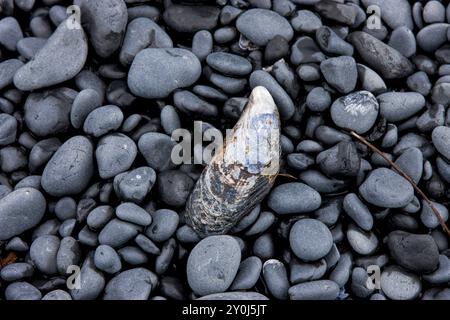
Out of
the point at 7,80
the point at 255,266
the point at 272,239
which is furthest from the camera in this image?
the point at 7,80

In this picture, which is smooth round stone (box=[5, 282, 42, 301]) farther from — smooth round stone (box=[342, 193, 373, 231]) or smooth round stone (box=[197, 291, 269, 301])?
smooth round stone (box=[342, 193, 373, 231])

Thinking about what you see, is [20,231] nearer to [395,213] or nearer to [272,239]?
[272,239]

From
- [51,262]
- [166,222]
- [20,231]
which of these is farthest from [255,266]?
[20,231]

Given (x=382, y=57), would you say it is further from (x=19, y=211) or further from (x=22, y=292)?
(x=22, y=292)

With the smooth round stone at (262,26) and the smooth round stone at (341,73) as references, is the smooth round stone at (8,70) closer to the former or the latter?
the smooth round stone at (262,26)

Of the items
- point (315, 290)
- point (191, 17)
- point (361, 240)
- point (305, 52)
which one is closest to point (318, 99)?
point (305, 52)

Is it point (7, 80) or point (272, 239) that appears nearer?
point (272, 239)

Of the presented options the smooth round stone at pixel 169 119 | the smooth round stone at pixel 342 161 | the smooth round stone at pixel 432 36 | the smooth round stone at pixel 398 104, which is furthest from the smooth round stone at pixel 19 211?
the smooth round stone at pixel 432 36
